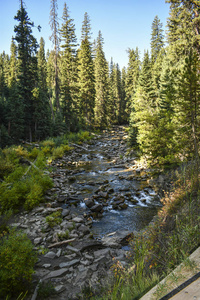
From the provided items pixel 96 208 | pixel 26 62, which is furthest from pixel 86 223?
pixel 26 62

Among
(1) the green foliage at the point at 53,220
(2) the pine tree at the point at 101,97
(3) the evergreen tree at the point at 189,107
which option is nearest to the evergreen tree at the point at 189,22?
(3) the evergreen tree at the point at 189,107

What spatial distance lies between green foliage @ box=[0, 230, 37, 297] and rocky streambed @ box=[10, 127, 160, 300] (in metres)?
0.50

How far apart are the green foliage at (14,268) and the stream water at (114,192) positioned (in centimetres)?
325

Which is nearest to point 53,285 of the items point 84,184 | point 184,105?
point 84,184

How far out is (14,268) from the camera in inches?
141

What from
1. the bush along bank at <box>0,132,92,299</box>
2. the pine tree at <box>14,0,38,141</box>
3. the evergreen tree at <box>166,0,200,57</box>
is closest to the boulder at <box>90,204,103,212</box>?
the bush along bank at <box>0,132,92,299</box>

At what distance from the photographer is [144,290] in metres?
2.16

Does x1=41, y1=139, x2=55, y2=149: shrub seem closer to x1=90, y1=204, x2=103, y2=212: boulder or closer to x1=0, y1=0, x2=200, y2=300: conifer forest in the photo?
x1=0, y1=0, x2=200, y2=300: conifer forest

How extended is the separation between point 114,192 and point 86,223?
4061 mm

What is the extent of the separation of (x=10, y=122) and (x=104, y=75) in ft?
89.7

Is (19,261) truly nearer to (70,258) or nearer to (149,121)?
(70,258)

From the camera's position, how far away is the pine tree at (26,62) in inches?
834

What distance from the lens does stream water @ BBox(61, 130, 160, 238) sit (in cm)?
767

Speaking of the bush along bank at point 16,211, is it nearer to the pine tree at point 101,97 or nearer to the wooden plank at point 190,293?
the wooden plank at point 190,293
